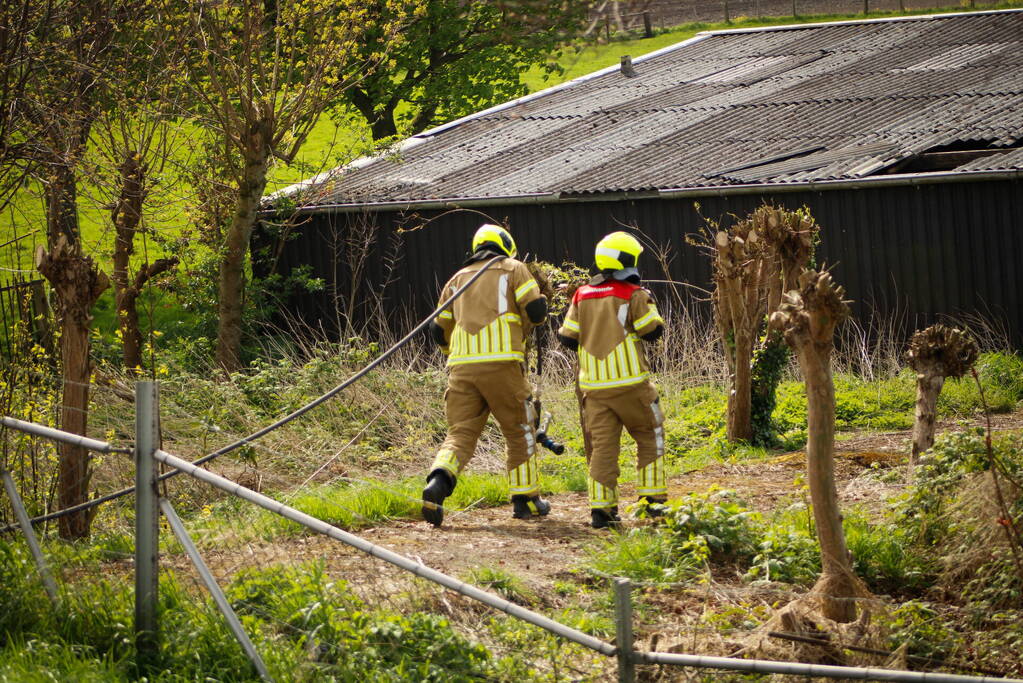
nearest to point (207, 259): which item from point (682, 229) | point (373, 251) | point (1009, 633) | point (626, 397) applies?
point (373, 251)

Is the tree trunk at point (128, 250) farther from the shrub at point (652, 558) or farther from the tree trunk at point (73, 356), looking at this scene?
the shrub at point (652, 558)

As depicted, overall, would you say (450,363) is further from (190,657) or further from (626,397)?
(190,657)

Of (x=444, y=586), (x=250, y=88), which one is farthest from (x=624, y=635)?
(x=250, y=88)

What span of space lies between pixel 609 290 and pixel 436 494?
167cm

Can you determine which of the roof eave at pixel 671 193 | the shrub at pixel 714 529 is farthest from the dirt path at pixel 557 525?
the roof eave at pixel 671 193

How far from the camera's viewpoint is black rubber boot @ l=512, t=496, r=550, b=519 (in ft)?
25.9

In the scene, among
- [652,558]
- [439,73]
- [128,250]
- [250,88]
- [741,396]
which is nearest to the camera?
[652,558]

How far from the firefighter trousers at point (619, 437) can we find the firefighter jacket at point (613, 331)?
84 millimetres

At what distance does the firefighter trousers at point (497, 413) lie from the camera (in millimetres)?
7801

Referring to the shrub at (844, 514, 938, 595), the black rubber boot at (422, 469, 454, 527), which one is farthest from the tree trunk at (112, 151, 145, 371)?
the shrub at (844, 514, 938, 595)

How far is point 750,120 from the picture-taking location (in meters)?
18.5

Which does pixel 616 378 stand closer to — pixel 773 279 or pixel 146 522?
pixel 773 279

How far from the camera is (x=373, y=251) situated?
18016 mm

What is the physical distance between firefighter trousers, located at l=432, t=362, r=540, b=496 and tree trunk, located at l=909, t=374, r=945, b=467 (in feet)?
8.46
